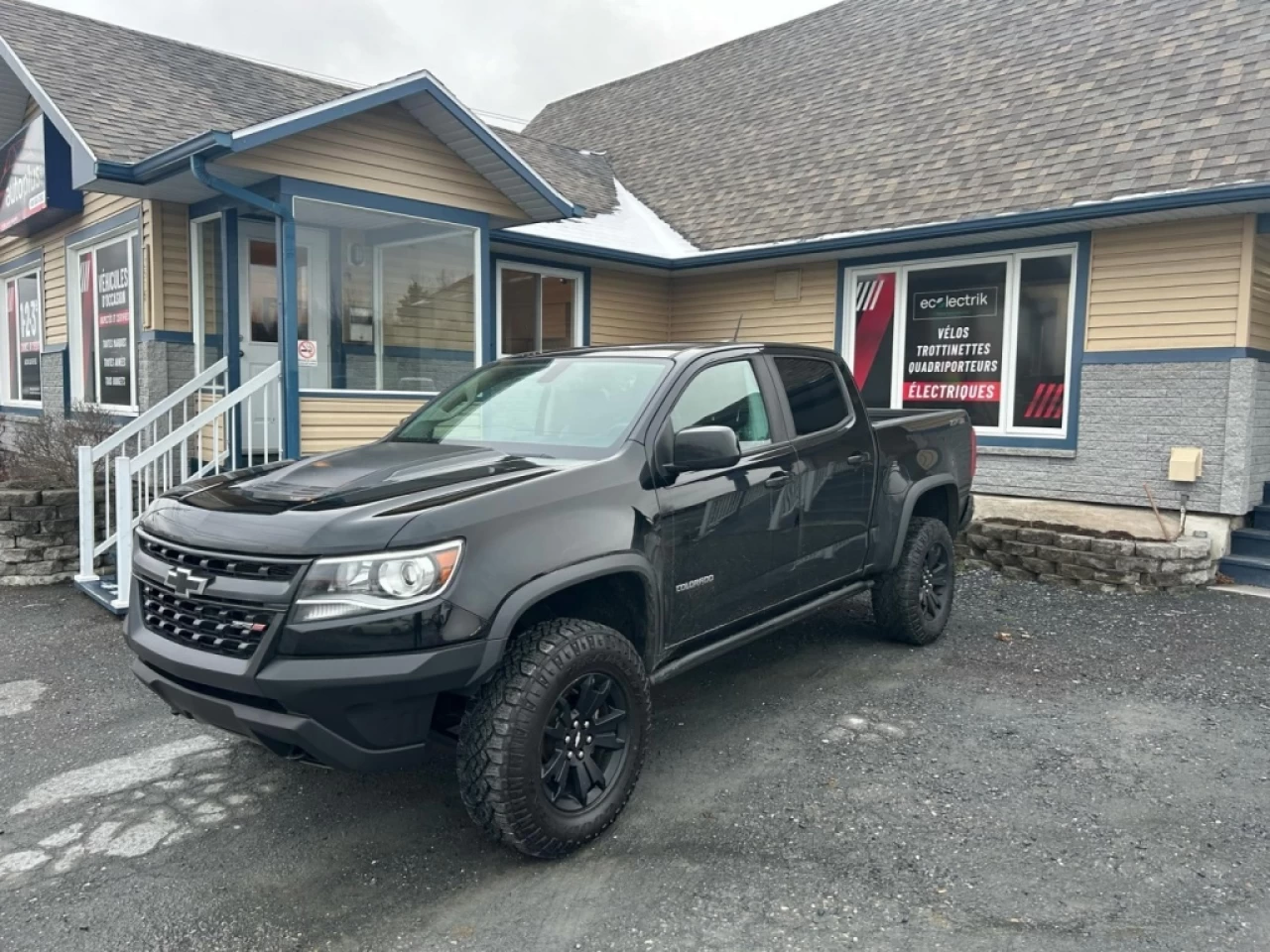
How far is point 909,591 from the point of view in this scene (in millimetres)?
5660

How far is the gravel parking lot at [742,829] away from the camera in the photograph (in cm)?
296

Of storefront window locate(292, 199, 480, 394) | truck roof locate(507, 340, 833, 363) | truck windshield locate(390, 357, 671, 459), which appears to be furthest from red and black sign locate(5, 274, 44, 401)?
truck roof locate(507, 340, 833, 363)

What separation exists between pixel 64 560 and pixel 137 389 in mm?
2395

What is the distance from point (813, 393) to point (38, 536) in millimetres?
6207

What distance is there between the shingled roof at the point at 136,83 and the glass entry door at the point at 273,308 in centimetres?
113

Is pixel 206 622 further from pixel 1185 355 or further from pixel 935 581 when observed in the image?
pixel 1185 355

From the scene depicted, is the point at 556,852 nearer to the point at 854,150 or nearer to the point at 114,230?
the point at 114,230

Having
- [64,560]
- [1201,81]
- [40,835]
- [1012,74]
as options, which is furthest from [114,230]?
[1201,81]

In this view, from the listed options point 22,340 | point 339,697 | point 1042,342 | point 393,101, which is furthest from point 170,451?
point 1042,342

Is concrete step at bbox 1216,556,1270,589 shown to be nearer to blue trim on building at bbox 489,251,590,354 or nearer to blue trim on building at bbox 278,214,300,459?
blue trim on building at bbox 489,251,590,354

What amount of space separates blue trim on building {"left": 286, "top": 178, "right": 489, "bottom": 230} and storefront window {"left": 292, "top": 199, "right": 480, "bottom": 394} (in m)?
0.09

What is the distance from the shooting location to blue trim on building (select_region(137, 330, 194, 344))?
854 cm

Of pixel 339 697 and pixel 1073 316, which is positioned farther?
pixel 1073 316

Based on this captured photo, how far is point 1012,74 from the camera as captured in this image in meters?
10.7
